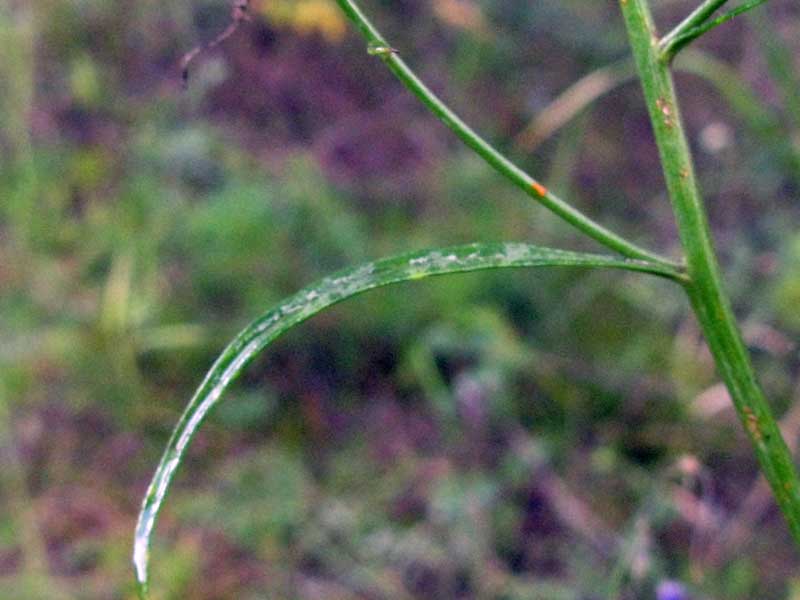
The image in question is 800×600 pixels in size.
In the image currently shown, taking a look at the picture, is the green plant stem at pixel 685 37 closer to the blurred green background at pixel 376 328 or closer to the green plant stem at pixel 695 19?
the green plant stem at pixel 695 19

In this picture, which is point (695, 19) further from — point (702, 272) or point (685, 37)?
point (702, 272)

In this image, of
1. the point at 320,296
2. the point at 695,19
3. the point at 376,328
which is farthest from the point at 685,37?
the point at 376,328

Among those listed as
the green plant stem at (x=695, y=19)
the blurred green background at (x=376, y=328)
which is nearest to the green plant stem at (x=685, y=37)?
the green plant stem at (x=695, y=19)

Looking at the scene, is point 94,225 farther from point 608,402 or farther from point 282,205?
point 608,402

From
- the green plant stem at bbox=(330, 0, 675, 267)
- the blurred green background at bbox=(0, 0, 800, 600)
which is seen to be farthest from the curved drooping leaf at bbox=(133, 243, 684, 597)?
the blurred green background at bbox=(0, 0, 800, 600)

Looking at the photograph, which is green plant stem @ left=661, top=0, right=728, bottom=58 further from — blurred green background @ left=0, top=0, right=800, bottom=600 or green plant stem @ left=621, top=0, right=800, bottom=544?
blurred green background @ left=0, top=0, right=800, bottom=600

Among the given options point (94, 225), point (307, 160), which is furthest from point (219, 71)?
point (94, 225)
